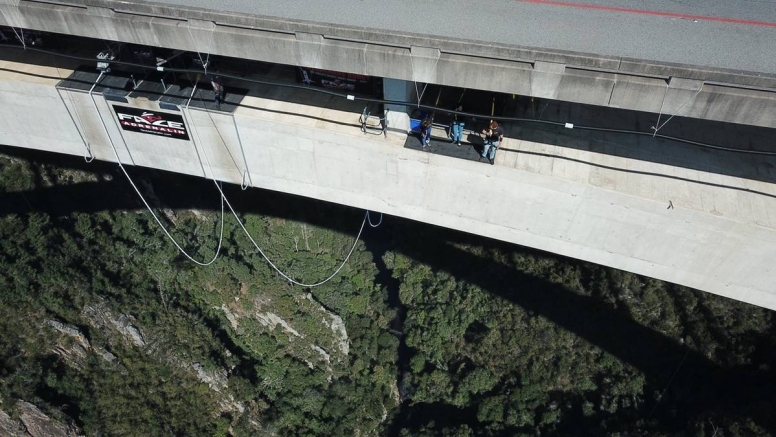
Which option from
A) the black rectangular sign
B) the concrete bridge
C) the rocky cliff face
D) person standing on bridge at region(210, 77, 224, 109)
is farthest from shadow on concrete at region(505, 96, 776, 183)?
the rocky cliff face

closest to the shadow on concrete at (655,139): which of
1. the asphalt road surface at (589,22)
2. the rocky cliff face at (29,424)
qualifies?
the asphalt road surface at (589,22)

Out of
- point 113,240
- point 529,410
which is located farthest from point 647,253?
Answer: point 113,240

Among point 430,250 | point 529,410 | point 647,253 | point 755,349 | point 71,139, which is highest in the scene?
point 71,139

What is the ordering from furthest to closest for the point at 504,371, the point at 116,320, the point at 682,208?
the point at 504,371
the point at 116,320
the point at 682,208

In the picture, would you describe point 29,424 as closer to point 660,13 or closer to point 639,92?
point 639,92

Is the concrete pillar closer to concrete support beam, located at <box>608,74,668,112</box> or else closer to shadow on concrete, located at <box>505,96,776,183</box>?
shadow on concrete, located at <box>505,96,776,183</box>

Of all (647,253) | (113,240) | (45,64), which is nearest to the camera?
(647,253)

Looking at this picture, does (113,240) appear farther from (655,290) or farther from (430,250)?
(655,290)
